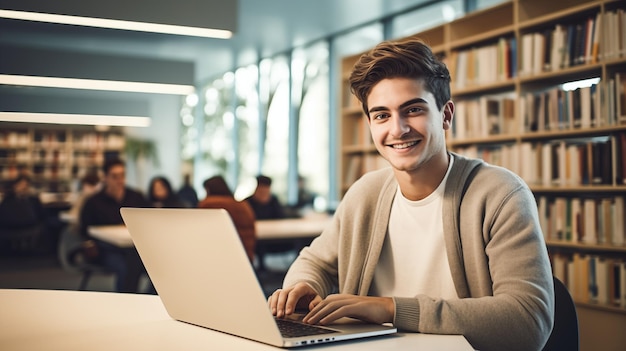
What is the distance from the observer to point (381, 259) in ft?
5.29

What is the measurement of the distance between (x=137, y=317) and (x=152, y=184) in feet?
16.3

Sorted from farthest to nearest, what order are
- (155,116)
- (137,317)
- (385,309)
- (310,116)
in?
(155,116) < (310,116) < (137,317) < (385,309)

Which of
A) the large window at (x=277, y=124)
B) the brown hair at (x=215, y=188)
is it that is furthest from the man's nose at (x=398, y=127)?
the large window at (x=277, y=124)

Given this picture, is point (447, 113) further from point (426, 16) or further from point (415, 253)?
point (426, 16)

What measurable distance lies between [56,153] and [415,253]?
1149 cm

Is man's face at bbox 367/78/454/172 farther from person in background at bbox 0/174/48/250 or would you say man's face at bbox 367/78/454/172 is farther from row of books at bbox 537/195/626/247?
person in background at bbox 0/174/48/250

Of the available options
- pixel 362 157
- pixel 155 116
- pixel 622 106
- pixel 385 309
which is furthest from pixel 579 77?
pixel 155 116

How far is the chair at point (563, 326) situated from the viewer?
58.0 inches

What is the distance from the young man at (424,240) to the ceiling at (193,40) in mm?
1792

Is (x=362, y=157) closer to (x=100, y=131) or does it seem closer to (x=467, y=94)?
(x=467, y=94)

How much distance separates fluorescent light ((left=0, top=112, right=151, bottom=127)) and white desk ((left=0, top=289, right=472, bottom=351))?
5.40 ft

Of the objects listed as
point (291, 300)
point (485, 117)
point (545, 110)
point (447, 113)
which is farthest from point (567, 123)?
point (291, 300)

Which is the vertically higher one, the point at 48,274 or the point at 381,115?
the point at 381,115

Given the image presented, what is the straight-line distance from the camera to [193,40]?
8.48 meters
